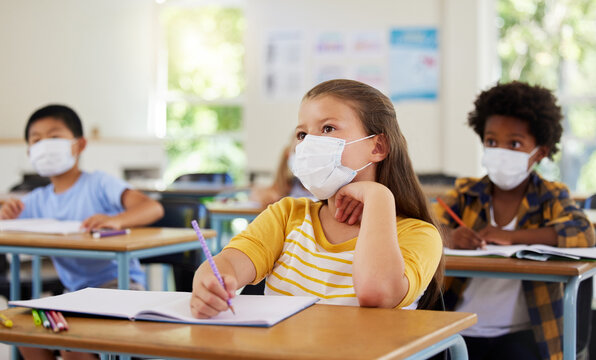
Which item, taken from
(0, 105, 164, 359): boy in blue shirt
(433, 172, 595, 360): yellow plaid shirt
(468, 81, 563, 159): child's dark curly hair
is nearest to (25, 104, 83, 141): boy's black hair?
(0, 105, 164, 359): boy in blue shirt

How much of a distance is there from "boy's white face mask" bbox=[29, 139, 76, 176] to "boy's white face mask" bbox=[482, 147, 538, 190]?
59.3 inches

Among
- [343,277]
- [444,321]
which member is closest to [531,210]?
[343,277]

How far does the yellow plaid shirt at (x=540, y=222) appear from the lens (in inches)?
79.9

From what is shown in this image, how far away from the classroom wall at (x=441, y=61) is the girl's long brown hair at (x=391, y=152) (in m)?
4.76

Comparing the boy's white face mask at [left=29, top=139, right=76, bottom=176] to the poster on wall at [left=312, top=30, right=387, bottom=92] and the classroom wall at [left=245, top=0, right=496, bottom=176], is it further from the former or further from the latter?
the poster on wall at [left=312, top=30, right=387, bottom=92]

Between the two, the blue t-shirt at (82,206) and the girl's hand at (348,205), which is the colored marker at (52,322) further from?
the blue t-shirt at (82,206)

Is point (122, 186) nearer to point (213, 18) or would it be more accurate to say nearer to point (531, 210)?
point (531, 210)

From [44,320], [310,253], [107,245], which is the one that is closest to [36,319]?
[44,320]

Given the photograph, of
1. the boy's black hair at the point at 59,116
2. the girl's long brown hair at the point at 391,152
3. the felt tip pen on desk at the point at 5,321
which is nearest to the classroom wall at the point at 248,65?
the boy's black hair at the point at 59,116

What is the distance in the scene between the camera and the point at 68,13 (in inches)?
253

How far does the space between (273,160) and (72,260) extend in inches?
173

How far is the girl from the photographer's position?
1.44 m

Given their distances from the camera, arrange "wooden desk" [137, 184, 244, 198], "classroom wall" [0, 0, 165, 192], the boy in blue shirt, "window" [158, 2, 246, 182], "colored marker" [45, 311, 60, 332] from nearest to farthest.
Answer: "colored marker" [45, 311, 60, 332] → the boy in blue shirt → "wooden desk" [137, 184, 244, 198] → "classroom wall" [0, 0, 165, 192] → "window" [158, 2, 246, 182]

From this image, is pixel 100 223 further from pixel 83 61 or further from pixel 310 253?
pixel 83 61
